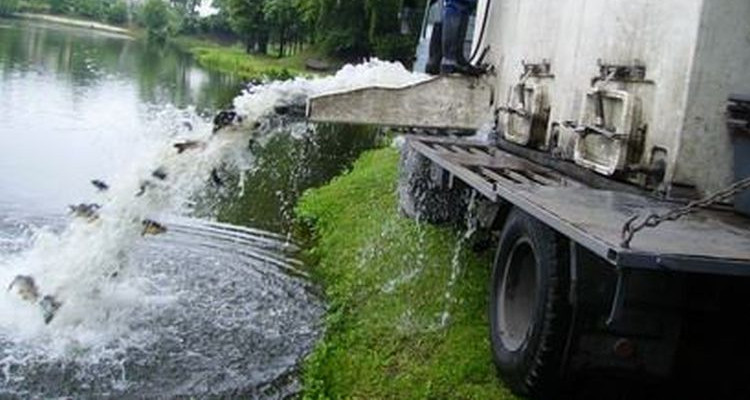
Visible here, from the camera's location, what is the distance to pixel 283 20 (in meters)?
67.3

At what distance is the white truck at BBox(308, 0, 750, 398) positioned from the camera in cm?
493

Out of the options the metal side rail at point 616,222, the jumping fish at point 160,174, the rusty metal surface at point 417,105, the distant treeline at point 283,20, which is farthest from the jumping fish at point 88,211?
the distant treeline at point 283,20

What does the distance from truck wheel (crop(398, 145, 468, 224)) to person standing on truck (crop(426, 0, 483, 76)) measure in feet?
3.38

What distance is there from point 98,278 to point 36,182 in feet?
23.0

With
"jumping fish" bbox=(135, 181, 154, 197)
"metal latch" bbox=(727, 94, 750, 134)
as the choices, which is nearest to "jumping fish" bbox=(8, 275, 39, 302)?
"jumping fish" bbox=(135, 181, 154, 197)

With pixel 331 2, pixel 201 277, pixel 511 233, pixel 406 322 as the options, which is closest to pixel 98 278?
pixel 201 277

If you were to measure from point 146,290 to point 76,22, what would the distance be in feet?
407

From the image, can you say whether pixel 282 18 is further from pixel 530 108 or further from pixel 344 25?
pixel 530 108

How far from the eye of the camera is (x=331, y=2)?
50.8 meters

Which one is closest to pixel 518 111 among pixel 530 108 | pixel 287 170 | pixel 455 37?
pixel 530 108

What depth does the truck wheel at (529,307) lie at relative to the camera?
5648 millimetres

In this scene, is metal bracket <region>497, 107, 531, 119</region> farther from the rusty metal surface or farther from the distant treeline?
the distant treeline

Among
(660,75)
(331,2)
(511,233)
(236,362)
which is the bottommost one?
(236,362)

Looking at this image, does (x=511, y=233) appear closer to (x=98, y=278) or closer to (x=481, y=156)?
(x=481, y=156)
